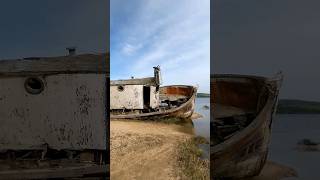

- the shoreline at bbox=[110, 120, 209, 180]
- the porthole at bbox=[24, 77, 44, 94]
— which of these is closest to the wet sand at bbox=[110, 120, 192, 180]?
the shoreline at bbox=[110, 120, 209, 180]

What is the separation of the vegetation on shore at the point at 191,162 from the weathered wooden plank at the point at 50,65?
6.64 meters

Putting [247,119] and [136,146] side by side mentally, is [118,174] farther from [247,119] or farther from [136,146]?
[247,119]

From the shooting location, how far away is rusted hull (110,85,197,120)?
499 inches

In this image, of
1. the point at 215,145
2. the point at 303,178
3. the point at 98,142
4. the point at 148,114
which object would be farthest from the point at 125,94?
the point at 98,142

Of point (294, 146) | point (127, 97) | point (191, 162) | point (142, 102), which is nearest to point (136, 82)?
point (127, 97)

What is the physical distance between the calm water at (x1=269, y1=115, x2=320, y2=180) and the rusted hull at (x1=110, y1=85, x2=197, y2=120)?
3.57 m

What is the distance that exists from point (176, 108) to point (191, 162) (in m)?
2.15

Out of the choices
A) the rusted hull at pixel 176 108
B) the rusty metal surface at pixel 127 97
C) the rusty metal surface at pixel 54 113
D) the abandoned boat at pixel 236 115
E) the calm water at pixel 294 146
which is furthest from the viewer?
the rusted hull at pixel 176 108

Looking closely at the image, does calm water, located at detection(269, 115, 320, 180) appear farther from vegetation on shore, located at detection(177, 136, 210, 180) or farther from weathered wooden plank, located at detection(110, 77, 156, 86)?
weathered wooden plank, located at detection(110, 77, 156, 86)

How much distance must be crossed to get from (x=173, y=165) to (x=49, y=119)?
735cm

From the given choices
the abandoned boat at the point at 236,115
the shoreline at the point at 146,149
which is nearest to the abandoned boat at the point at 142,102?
the shoreline at the point at 146,149

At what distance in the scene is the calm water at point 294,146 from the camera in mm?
10266

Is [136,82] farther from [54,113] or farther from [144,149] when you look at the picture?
[54,113]

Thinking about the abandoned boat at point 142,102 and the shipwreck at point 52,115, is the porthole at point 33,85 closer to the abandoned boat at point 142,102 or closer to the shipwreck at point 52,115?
the shipwreck at point 52,115
